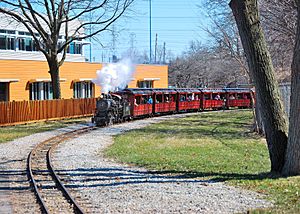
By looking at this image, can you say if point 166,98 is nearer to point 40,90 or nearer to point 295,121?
point 40,90

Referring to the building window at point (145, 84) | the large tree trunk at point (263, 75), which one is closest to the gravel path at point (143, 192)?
the large tree trunk at point (263, 75)

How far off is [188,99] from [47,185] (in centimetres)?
4050

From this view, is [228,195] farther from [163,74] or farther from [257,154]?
[163,74]

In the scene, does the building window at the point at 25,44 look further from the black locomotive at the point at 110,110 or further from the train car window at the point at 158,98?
the black locomotive at the point at 110,110

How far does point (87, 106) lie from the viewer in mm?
45469

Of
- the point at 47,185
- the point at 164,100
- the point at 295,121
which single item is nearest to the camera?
the point at 295,121

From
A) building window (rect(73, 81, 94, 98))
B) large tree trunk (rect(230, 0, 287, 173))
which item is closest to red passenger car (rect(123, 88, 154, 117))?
building window (rect(73, 81, 94, 98))

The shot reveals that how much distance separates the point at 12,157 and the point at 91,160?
131 inches

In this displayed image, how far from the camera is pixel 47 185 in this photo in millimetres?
13141

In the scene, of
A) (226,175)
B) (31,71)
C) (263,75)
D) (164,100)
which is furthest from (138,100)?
(263,75)

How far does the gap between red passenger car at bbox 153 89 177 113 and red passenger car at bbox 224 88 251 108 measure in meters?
12.2

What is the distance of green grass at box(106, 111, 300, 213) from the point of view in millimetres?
11617

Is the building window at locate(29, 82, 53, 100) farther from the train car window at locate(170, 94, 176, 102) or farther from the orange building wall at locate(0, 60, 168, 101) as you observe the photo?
the train car window at locate(170, 94, 176, 102)

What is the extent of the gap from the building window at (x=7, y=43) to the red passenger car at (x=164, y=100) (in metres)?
17.1
